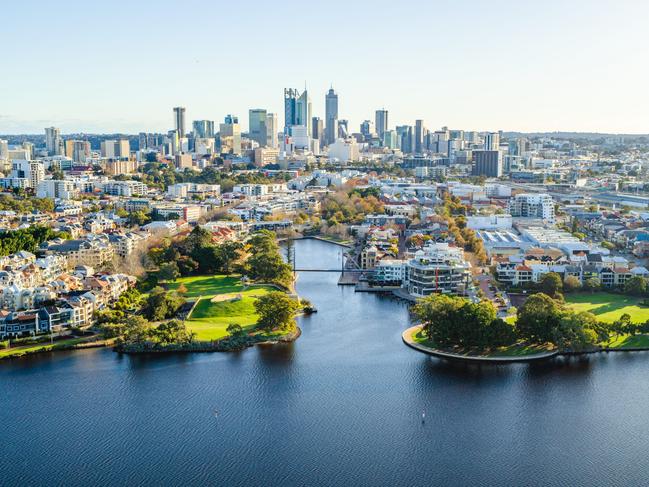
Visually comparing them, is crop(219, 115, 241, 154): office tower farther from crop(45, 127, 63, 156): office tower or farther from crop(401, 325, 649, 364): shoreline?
crop(401, 325, 649, 364): shoreline

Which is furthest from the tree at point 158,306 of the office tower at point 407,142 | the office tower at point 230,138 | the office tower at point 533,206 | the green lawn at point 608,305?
the office tower at point 407,142

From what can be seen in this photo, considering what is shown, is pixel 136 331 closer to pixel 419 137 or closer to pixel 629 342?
pixel 629 342

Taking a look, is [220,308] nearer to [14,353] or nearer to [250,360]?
[250,360]

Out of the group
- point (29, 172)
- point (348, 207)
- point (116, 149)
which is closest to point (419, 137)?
point (116, 149)

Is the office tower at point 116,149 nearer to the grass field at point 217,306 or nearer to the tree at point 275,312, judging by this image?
the grass field at point 217,306

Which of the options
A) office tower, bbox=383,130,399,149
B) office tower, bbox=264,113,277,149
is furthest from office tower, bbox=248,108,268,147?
office tower, bbox=383,130,399,149
